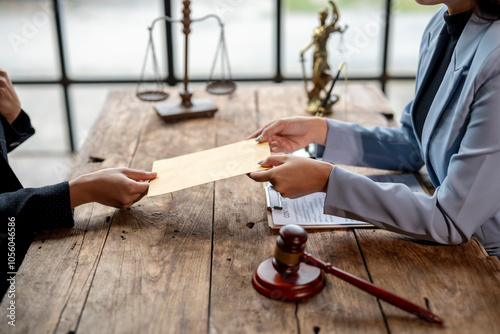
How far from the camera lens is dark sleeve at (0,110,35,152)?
5.64 feet

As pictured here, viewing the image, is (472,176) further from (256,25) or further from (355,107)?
(256,25)

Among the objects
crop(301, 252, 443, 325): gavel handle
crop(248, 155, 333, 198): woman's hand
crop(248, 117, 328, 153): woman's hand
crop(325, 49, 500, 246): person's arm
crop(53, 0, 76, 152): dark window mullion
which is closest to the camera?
crop(301, 252, 443, 325): gavel handle

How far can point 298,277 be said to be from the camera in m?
1.12

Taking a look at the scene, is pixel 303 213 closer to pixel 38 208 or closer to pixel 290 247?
pixel 290 247

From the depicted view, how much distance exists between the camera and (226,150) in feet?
5.05

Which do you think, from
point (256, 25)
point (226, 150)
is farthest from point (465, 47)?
point (256, 25)

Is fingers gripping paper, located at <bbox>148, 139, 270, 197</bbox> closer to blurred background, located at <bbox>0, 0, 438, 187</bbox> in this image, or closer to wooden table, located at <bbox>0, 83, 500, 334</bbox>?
wooden table, located at <bbox>0, 83, 500, 334</bbox>

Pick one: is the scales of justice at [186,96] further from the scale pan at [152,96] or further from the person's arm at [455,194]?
the person's arm at [455,194]

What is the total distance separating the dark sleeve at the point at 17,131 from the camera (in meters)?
1.72

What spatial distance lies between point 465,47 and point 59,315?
1.11 m

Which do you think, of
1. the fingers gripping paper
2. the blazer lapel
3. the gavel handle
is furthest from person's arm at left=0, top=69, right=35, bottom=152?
the blazer lapel

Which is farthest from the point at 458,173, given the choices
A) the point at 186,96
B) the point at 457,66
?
the point at 186,96

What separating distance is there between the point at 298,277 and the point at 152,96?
4.50ft

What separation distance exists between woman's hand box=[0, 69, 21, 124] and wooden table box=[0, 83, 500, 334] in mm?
499
